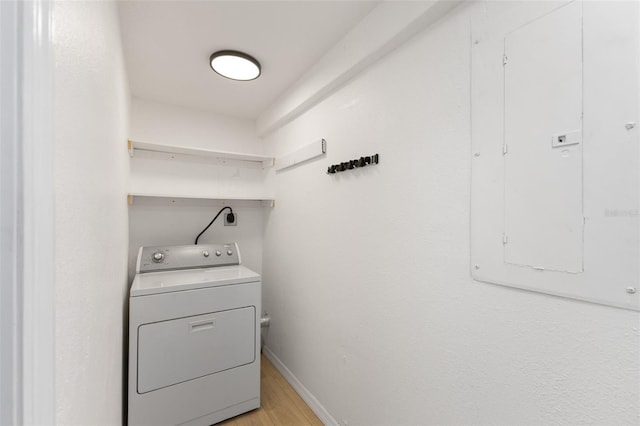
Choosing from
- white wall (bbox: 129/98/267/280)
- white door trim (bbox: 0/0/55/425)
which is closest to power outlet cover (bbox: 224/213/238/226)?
white wall (bbox: 129/98/267/280)

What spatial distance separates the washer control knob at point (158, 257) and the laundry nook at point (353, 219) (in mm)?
10

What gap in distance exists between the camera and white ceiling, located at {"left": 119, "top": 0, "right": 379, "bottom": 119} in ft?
4.21

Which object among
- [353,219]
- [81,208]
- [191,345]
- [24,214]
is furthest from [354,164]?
[191,345]

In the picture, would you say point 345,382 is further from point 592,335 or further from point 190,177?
point 190,177

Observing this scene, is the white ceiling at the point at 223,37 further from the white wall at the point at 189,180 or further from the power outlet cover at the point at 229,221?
the power outlet cover at the point at 229,221

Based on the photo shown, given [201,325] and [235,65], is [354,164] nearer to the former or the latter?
[235,65]

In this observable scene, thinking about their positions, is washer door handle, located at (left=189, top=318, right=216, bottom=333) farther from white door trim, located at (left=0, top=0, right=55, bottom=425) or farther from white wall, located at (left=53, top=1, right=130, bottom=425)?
white door trim, located at (left=0, top=0, right=55, bottom=425)

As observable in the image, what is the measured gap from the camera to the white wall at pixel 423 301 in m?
0.73

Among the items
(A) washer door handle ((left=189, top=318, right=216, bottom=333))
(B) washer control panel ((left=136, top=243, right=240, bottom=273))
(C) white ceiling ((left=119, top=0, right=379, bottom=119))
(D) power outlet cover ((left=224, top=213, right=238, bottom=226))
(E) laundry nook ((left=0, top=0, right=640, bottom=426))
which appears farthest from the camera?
(D) power outlet cover ((left=224, top=213, right=238, bottom=226))

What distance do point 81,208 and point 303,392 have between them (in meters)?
1.91

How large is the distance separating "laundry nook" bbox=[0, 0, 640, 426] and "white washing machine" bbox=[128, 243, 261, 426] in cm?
1

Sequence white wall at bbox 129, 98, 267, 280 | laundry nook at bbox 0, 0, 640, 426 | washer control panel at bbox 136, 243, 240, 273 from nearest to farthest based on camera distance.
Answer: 1. laundry nook at bbox 0, 0, 640, 426
2. washer control panel at bbox 136, 243, 240, 273
3. white wall at bbox 129, 98, 267, 280

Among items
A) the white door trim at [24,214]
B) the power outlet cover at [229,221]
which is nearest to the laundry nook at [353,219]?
the white door trim at [24,214]

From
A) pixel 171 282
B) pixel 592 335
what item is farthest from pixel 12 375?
pixel 171 282
